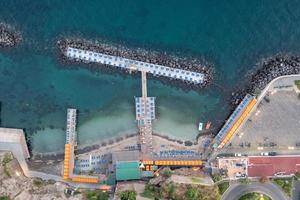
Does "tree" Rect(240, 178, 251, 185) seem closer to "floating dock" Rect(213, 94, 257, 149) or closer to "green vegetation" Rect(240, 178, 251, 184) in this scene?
"green vegetation" Rect(240, 178, 251, 184)

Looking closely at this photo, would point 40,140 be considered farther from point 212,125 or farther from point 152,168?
point 212,125

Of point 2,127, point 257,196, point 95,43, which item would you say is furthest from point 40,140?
point 257,196

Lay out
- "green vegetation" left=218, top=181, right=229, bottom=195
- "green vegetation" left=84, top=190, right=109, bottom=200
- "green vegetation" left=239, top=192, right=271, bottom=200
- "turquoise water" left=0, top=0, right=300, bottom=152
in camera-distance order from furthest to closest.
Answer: "turquoise water" left=0, top=0, right=300, bottom=152
"green vegetation" left=218, top=181, right=229, bottom=195
"green vegetation" left=239, top=192, right=271, bottom=200
"green vegetation" left=84, top=190, right=109, bottom=200

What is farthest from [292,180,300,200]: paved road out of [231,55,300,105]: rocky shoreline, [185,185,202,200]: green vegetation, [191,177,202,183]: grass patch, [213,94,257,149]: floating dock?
[185,185,202,200]: green vegetation

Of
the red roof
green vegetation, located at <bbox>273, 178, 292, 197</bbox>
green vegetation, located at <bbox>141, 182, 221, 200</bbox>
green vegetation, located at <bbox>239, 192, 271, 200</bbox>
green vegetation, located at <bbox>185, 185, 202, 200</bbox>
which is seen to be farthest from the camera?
the red roof

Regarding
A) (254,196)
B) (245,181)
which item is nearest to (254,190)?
(254,196)

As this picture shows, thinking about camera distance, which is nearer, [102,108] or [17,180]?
[17,180]
